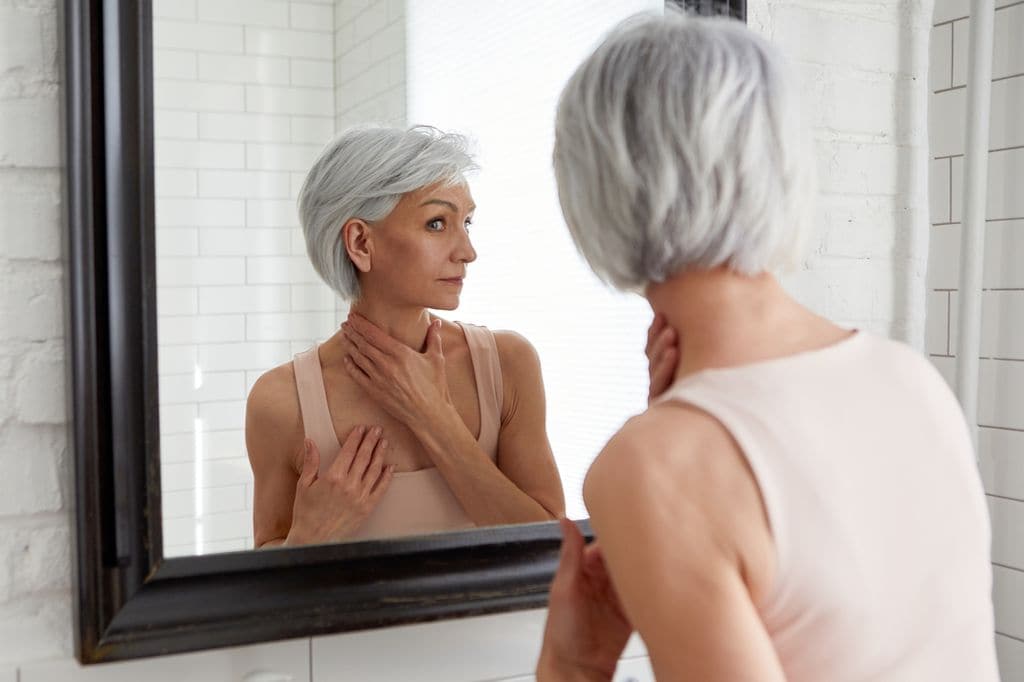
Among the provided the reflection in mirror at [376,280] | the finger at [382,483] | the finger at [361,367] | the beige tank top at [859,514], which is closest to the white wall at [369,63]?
the reflection in mirror at [376,280]

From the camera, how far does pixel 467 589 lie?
1094 millimetres

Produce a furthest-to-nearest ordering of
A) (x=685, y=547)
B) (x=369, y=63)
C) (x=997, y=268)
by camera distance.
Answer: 1. (x=997, y=268)
2. (x=369, y=63)
3. (x=685, y=547)

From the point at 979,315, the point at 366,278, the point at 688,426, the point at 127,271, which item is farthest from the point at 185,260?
the point at 979,315

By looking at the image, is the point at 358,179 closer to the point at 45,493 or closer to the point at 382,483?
the point at 382,483

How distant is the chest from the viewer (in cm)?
108

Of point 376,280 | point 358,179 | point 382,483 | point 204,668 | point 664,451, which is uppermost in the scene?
point 358,179

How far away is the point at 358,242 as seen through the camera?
42.3 inches

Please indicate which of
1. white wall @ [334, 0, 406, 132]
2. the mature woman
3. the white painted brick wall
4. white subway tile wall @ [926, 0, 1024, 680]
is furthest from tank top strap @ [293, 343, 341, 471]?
white subway tile wall @ [926, 0, 1024, 680]

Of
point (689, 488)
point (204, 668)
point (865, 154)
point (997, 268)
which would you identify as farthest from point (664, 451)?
point (997, 268)

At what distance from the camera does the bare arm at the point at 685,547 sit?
633 millimetres

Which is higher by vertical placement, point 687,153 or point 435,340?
point 687,153

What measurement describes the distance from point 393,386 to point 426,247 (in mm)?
150

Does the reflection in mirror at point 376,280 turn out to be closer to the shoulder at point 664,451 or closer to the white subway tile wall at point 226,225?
the white subway tile wall at point 226,225

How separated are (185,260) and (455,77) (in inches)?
13.5
